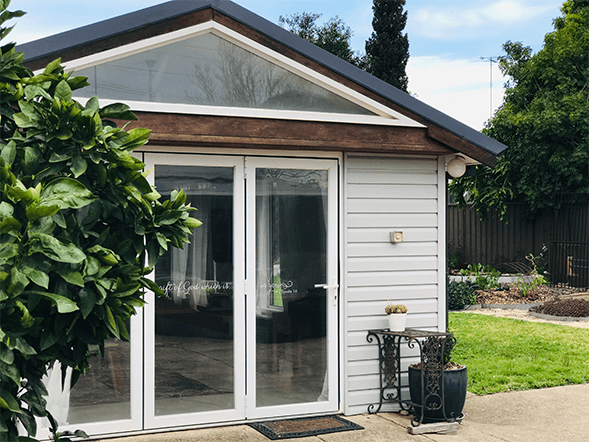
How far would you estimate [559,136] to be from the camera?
1655 centimetres

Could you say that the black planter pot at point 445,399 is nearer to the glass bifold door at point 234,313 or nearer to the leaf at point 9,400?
the glass bifold door at point 234,313

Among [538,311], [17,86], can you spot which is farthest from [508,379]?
[17,86]

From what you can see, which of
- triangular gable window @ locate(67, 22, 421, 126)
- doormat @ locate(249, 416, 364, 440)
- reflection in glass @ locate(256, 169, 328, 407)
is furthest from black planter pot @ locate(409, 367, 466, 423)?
triangular gable window @ locate(67, 22, 421, 126)

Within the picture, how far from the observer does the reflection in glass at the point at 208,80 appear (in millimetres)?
5051

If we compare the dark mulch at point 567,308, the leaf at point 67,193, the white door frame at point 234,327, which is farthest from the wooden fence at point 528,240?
the leaf at point 67,193

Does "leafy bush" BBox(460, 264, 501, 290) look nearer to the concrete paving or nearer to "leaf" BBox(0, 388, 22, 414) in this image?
the concrete paving

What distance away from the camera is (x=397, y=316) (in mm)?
5660

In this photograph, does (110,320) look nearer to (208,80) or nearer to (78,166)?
(78,166)

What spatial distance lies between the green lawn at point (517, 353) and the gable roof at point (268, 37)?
2.78 metres

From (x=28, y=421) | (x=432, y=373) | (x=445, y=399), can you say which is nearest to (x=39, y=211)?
(x=28, y=421)

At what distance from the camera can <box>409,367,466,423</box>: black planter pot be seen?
17.8ft

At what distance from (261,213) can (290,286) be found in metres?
0.71

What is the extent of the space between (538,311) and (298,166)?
822 cm

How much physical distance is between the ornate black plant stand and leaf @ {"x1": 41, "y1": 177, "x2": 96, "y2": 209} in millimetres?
3568
